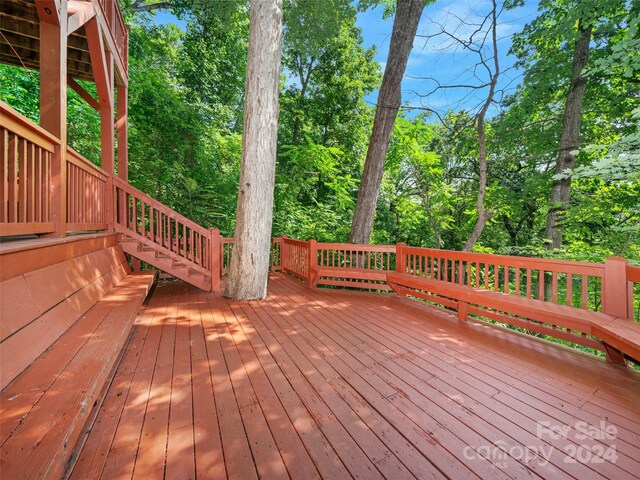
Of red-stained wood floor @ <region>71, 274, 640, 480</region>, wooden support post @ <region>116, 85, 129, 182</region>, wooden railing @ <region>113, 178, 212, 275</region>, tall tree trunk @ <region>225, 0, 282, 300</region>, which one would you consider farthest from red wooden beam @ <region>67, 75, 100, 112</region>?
red-stained wood floor @ <region>71, 274, 640, 480</region>

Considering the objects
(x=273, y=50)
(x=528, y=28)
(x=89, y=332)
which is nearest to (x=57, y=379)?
→ (x=89, y=332)

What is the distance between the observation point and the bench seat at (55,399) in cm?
100

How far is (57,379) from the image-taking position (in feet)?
4.78

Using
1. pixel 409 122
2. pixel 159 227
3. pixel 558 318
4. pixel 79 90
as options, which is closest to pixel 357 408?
pixel 558 318

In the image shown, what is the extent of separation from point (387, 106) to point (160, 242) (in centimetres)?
502

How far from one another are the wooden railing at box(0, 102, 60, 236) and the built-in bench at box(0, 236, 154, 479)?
0.35m

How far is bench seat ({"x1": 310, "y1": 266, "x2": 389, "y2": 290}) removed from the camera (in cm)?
456

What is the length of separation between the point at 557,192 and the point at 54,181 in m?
8.70

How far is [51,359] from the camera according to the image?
1.65 m

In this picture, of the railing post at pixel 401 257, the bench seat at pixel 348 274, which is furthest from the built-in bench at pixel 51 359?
the railing post at pixel 401 257

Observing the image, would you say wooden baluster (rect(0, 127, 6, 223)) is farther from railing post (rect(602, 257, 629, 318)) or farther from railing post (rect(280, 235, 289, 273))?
railing post (rect(280, 235, 289, 273))

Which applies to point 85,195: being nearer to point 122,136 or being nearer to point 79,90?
point 122,136

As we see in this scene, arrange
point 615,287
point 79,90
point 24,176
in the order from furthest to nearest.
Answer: point 79,90, point 615,287, point 24,176

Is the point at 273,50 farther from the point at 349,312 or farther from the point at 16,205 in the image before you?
the point at 349,312
